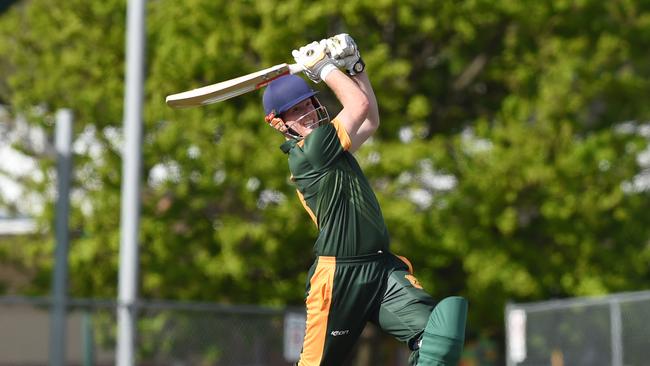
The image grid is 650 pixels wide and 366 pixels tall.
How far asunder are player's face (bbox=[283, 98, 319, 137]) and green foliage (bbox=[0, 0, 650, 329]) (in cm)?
1115

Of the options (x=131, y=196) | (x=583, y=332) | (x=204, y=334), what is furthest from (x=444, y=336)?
(x=583, y=332)

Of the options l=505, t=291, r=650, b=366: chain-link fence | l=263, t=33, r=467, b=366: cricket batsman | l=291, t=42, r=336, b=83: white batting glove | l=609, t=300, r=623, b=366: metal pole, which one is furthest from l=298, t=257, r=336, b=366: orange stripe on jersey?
l=609, t=300, r=623, b=366: metal pole

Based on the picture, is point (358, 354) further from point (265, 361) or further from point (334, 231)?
point (334, 231)

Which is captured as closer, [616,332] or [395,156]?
[616,332]

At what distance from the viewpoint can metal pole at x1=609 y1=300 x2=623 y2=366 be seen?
13938 mm

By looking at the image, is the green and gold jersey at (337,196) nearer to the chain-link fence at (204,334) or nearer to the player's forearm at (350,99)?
the player's forearm at (350,99)

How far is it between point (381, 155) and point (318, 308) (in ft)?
38.3

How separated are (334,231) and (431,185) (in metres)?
12.7

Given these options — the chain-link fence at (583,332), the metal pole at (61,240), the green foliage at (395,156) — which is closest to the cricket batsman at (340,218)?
the metal pole at (61,240)

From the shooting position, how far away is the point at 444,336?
5.66 meters

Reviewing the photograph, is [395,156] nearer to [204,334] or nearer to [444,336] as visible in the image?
[204,334]

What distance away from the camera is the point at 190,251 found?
18.2 m

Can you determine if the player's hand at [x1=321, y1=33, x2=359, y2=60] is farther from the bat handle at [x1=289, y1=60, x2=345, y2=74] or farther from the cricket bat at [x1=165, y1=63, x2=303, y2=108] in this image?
the cricket bat at [x1=165, y1=63, x2=303, y2=108]

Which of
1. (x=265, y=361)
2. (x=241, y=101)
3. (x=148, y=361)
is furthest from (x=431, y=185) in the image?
(x=148, y=361)
